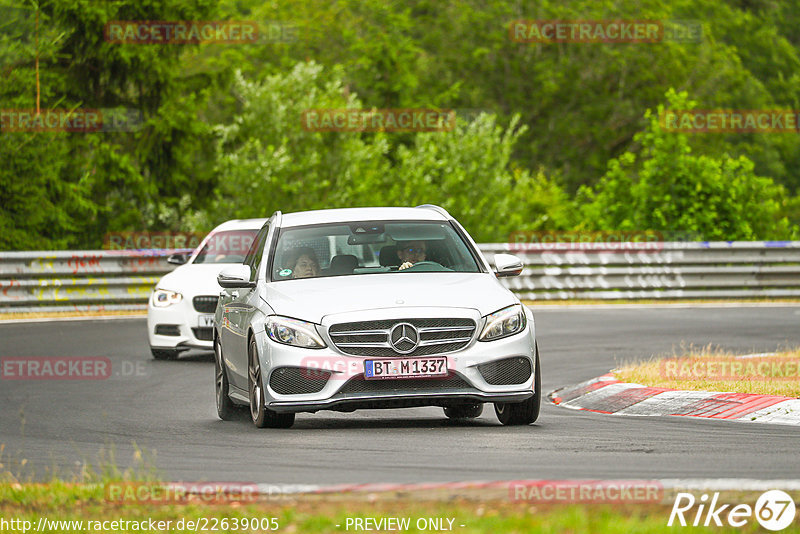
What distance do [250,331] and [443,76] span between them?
59.6m

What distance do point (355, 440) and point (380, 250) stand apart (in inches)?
81.3

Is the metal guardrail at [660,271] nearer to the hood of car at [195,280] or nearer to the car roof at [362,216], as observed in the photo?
the hood of car at [195,280]

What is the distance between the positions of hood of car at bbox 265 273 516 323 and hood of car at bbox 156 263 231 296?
6.79 metres

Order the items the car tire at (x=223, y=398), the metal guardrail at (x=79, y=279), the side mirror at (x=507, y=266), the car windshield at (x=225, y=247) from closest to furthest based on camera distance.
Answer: the side mirror at (x=507, y=266) → the car tire at (x=223, y=398) → the car windshield at (x=225, y=247) → the metal guardrail at (x=79, y=279)

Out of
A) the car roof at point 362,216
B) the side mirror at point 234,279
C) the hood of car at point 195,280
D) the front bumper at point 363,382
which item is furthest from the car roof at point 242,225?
the front bumper at point 363,382

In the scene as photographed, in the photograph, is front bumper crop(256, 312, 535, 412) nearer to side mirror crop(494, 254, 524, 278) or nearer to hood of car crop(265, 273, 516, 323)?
hood of car crop(265, 273, 516, 323)

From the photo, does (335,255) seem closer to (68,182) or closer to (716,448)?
(716,448)

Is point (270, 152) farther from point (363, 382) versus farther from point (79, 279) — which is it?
point (363, 382)

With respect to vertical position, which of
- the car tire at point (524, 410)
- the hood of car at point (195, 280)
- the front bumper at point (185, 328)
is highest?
the car tire at point (524, 410)

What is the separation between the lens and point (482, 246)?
2677 centimetres

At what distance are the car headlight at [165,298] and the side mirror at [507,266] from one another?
6.97m

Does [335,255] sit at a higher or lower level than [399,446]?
higher

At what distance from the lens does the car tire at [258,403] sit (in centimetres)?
1027

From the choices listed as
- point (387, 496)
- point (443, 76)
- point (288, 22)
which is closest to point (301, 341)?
point (387, 496)
